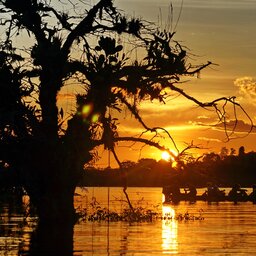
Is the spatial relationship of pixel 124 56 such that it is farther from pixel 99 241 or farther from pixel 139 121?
pixel 99 241

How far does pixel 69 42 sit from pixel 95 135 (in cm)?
454

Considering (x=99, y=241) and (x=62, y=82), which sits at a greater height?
(x=62, y=82)

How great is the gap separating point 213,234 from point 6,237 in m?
10.4

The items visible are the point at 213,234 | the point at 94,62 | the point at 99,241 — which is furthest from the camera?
the point at 213,234

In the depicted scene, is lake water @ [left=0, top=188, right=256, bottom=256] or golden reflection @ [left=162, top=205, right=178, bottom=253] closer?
lake water @ [left=0, top=188, right=256, bottom=256]

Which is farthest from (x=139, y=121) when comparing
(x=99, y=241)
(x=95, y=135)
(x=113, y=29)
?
(x=99, y=241)

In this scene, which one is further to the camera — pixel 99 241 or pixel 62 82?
pixel 62 82

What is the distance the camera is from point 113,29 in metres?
37.1

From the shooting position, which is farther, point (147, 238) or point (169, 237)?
point (169, 237)

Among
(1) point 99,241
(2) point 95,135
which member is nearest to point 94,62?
(2) point 95,135

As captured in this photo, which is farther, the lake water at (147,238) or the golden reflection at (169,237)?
the golden reflection at (169,237)

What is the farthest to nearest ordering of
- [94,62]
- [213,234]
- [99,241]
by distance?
[213,234], [94,62], [99,241]

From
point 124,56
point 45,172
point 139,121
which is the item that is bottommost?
point 45,172

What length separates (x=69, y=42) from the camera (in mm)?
37156
